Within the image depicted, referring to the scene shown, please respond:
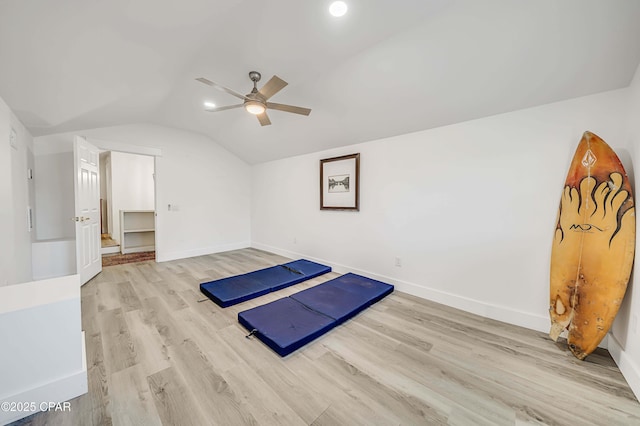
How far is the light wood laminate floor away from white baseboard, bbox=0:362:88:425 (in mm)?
63

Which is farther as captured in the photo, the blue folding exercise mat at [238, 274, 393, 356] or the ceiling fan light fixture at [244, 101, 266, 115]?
the ceiling fan light fixture at [244, 101, 266, 115]

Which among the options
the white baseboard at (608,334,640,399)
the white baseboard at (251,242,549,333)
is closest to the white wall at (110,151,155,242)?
the white baseboard at (251,242,549,333)

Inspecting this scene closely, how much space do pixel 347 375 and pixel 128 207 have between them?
6676 mm

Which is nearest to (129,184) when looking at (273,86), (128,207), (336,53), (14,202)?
(128,207)

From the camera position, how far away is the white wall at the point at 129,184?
5.48m

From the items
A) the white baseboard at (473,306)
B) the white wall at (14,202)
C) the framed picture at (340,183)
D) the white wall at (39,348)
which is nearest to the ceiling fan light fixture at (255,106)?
the framed picture at (340,183)

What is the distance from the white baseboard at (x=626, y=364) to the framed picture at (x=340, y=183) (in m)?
2.72

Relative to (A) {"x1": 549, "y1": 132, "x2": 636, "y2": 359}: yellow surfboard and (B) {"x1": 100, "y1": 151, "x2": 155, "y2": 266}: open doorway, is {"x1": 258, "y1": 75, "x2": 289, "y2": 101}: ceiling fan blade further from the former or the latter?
(B) {"x1": 100, "y1": 151, "x2": 155, "y2": 266}: open doorway

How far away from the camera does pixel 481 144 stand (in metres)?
2.43

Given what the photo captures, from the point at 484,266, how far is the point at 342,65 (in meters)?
2.66

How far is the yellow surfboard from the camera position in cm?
164

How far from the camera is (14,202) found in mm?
2492

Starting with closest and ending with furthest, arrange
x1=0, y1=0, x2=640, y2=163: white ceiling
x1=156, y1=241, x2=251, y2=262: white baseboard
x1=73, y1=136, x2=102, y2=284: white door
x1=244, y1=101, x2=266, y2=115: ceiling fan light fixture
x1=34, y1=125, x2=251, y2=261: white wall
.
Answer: x1=0, y1=0, x2=640, y2=163: white ceiling
x1=244, y1=101, x2=266, y2=115: ceiling fan light fixture
x1=73, y1=136, x2=102, y2=284: white door
x1=34, y1=125, x2=251, y2=261: white wall
x1=156, y1=241, x2=251, y2=262: white baseboard

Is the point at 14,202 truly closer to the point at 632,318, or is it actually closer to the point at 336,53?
the point at 336,53
